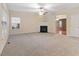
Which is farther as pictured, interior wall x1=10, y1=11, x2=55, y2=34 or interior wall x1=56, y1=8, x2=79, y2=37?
interior wall x1=10, y1=11, x2=55, y2=34

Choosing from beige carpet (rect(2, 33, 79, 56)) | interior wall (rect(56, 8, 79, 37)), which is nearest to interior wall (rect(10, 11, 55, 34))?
interior wall (rect(56, 8, 79, 37))

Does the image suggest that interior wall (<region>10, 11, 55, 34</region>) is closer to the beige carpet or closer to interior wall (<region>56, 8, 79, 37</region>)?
interior wall (<region>56, 8, 79, 37</region>)

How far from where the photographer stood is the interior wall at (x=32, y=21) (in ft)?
39.8

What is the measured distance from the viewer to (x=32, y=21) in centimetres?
1273

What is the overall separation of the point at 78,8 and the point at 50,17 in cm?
505

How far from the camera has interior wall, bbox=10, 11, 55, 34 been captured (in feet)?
39.8

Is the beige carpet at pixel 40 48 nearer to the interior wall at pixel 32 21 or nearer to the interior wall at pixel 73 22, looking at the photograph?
the interior wall at pixel 73 22

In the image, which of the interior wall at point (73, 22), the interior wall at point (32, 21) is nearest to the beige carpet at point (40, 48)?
the interior wall at point (73, 22)

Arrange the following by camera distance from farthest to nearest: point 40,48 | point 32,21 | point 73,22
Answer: point 32,21
point 73,22
point 40,48

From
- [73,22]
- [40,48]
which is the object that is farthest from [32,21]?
[40,48]

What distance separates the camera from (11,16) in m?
11.8

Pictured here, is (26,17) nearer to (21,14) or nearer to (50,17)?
(21,14)

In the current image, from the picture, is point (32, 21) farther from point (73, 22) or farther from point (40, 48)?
point (40, 48)

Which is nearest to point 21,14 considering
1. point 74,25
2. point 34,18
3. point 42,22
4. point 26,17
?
point 26,17
